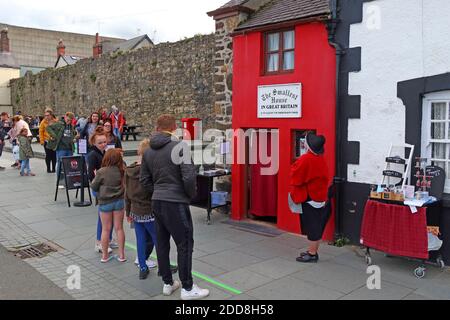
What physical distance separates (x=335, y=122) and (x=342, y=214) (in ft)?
4.53

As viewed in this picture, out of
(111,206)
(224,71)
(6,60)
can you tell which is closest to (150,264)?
(111,206)

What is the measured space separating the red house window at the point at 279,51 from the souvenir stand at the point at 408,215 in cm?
250

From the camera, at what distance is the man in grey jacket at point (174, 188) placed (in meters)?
4.61

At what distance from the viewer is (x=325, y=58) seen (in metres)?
6.77

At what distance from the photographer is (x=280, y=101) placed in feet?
24.2

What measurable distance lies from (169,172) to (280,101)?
3.31 meters

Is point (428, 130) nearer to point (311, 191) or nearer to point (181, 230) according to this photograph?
point (311, 191)

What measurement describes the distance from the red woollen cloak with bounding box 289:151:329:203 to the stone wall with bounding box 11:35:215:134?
13938 mm

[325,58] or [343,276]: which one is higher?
[325,58]

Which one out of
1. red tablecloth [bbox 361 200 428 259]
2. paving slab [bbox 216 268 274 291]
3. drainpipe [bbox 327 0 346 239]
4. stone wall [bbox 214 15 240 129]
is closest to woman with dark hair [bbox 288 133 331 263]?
red tablecloth [bbox 361 200 428 259]

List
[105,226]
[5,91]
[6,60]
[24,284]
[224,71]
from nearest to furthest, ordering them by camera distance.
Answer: [24,284] → [105,226] → [224,71] → [5,91] → [6,60]

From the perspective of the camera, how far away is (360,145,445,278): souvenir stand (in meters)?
5.35
